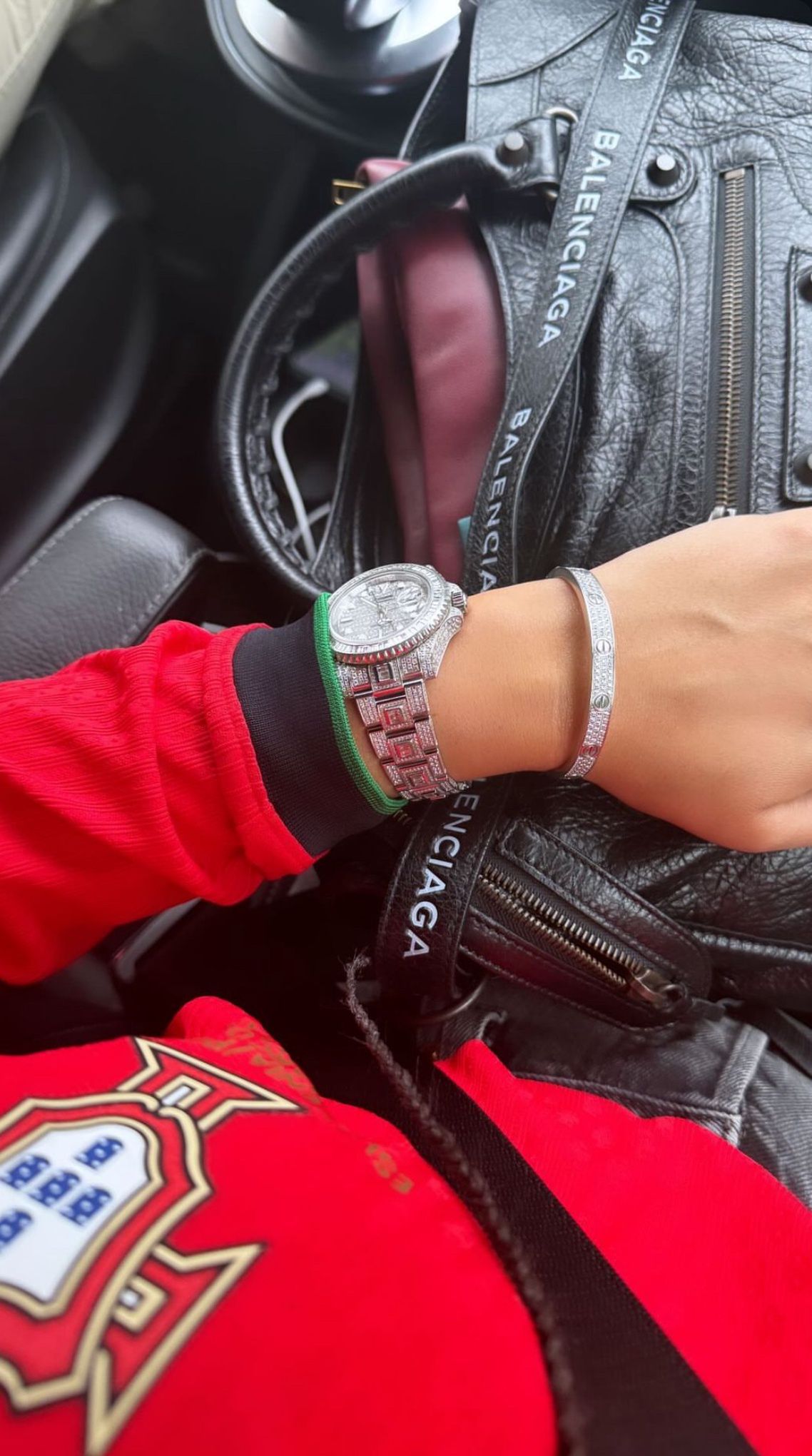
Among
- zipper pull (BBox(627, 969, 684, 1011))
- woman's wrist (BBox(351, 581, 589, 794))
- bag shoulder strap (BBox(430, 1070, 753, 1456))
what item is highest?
woman's wrist (BBox(351, 581, 589, 794))

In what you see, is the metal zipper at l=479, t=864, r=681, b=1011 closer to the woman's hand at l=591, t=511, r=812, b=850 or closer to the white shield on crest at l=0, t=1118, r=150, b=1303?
the woman's hand at l=591, t=511, r=812, b=850

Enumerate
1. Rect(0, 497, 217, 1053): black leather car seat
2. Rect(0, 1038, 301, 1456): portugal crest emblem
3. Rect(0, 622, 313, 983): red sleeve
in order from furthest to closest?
1. Rect(0, 497, 217, 1053): black leather car seat
2. Rect(0, 622, 313, 983): red sleeve
3. Rect(0, 1038, 301, 1456): portugal crest emblem

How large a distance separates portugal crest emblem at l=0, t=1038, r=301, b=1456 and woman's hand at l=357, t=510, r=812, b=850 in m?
0.23

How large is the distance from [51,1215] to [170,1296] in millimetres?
55

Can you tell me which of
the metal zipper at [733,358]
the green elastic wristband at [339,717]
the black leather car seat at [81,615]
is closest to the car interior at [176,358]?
the black leather car seat at [81,615]

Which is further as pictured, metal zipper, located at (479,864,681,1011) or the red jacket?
metal zipper, located at (479,864,681,1011)

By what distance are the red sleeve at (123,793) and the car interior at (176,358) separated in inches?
4.9

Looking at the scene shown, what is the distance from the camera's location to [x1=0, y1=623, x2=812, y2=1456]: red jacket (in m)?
0.27

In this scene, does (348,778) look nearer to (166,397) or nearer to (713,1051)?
(713,1051)

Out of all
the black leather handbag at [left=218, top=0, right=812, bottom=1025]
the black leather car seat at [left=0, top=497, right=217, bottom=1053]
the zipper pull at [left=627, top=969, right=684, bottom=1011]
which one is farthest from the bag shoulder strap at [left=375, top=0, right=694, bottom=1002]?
the black leather car seat at [left=0, top=497, right=217, bottom=1053]

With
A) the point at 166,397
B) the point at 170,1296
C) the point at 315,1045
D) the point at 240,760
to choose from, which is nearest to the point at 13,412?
the point at 166,397

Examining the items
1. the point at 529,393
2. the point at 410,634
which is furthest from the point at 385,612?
the point at 529,393

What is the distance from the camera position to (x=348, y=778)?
470 mm

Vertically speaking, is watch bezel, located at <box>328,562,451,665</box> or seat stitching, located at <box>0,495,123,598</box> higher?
seat stitching, located at <box>0,495,123,598</box>
